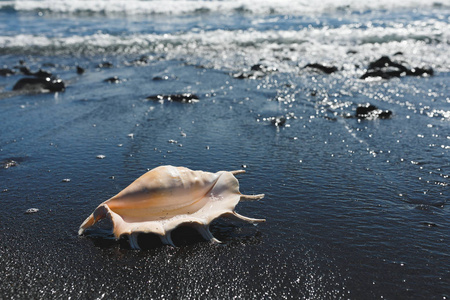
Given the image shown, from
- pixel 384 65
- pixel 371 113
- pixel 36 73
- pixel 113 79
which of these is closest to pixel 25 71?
pixel 36 73

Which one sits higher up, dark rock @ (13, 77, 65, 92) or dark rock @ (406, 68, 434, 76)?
dark rock @ (406, 68, 434, 76)

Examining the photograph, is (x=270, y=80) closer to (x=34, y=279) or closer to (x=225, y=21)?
(x=34, y=279)

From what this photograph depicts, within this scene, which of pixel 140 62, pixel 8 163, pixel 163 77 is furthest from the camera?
pixel 140 62

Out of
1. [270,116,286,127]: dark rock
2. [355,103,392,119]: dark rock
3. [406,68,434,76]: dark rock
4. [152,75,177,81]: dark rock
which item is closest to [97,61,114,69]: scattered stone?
[152,75,177,81]: dark rock

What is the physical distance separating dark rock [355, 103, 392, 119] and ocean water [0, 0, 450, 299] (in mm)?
114

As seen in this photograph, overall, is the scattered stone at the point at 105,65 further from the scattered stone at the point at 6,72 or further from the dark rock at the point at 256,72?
the dark rock at the point at 256,72

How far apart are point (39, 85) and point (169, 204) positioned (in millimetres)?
6906

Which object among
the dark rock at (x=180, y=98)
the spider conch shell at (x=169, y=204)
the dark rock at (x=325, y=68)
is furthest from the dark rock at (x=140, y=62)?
the spider conch shell at (x=169, y=204)

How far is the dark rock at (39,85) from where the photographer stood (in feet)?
30.5

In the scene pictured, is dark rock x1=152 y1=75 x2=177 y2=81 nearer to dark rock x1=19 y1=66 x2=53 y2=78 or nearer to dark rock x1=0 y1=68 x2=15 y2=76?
dark rock x1=19 y1=66 x2=53 y2=78

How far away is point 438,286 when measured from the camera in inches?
120

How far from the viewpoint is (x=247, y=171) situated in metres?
5.04

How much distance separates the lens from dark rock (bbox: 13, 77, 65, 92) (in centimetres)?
930

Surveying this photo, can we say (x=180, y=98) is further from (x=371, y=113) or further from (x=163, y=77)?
(x=371, y=113)
